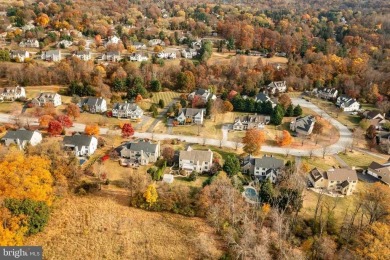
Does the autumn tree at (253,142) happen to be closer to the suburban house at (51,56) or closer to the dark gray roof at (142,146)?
the dark gray roof at (142,146)

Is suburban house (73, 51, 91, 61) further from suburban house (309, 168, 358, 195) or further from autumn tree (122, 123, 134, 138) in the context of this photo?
suburban house (309, 168, 358, 195)

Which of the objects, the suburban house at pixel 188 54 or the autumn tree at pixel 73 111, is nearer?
the autumn tree at pixel 73 111

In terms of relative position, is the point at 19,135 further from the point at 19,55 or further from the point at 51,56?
the point at 19,55

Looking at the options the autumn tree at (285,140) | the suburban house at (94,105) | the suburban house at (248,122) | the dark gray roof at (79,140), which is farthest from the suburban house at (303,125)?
the suburban house at (94,105)

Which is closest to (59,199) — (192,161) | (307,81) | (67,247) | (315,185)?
(67,247)

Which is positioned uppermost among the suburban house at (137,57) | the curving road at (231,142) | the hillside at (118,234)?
the suburban house at (137,57)

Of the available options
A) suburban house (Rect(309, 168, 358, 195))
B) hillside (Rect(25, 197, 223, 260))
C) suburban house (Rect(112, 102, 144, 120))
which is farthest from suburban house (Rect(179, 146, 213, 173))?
suburban house (Rect(112, 102, 144, 120))

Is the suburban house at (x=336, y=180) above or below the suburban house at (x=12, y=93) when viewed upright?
below

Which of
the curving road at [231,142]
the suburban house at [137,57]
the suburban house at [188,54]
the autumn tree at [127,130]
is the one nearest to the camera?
the curving road at [231,142]
